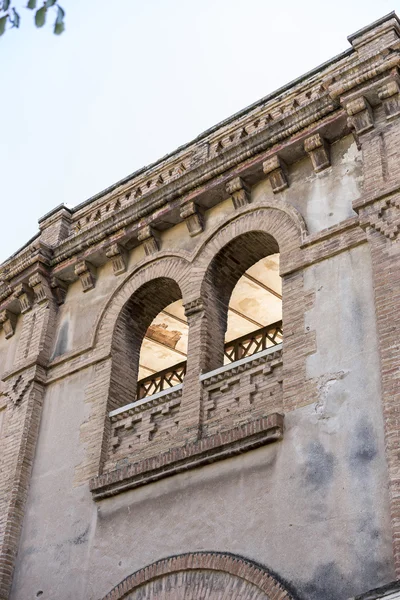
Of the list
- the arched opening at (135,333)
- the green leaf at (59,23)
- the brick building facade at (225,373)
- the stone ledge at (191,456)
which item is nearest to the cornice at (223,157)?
the brick building facade at (225,373)

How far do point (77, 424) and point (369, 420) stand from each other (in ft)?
13.1

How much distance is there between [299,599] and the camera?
26.4ft

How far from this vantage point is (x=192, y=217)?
456 inches

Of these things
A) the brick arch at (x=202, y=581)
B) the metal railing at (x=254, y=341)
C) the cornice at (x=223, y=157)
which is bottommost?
the brick arch at (x=202, y=581)

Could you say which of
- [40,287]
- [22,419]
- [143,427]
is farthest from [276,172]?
[22,419]

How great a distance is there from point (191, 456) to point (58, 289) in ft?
13.1

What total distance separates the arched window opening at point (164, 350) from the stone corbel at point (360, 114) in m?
4.00

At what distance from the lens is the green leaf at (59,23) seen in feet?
15.9

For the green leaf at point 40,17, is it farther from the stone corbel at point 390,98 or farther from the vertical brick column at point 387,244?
the stone corbel at point 390,98

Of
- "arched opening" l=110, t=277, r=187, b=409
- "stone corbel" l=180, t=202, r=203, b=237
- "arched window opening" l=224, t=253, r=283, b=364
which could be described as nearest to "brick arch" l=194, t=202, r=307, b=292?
"stone corbel" l=180, t=202, r=203, b=237

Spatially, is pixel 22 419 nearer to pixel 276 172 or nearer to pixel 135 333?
pixel 135 333

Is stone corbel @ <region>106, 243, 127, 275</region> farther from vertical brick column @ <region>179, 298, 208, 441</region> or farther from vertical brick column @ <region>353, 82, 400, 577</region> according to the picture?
vertical brick column @ <region>353, 82, 400, 577</region>

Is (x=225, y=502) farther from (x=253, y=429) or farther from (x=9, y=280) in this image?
(x=9, y=280)

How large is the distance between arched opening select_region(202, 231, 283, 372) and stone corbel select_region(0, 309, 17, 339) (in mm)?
2886
